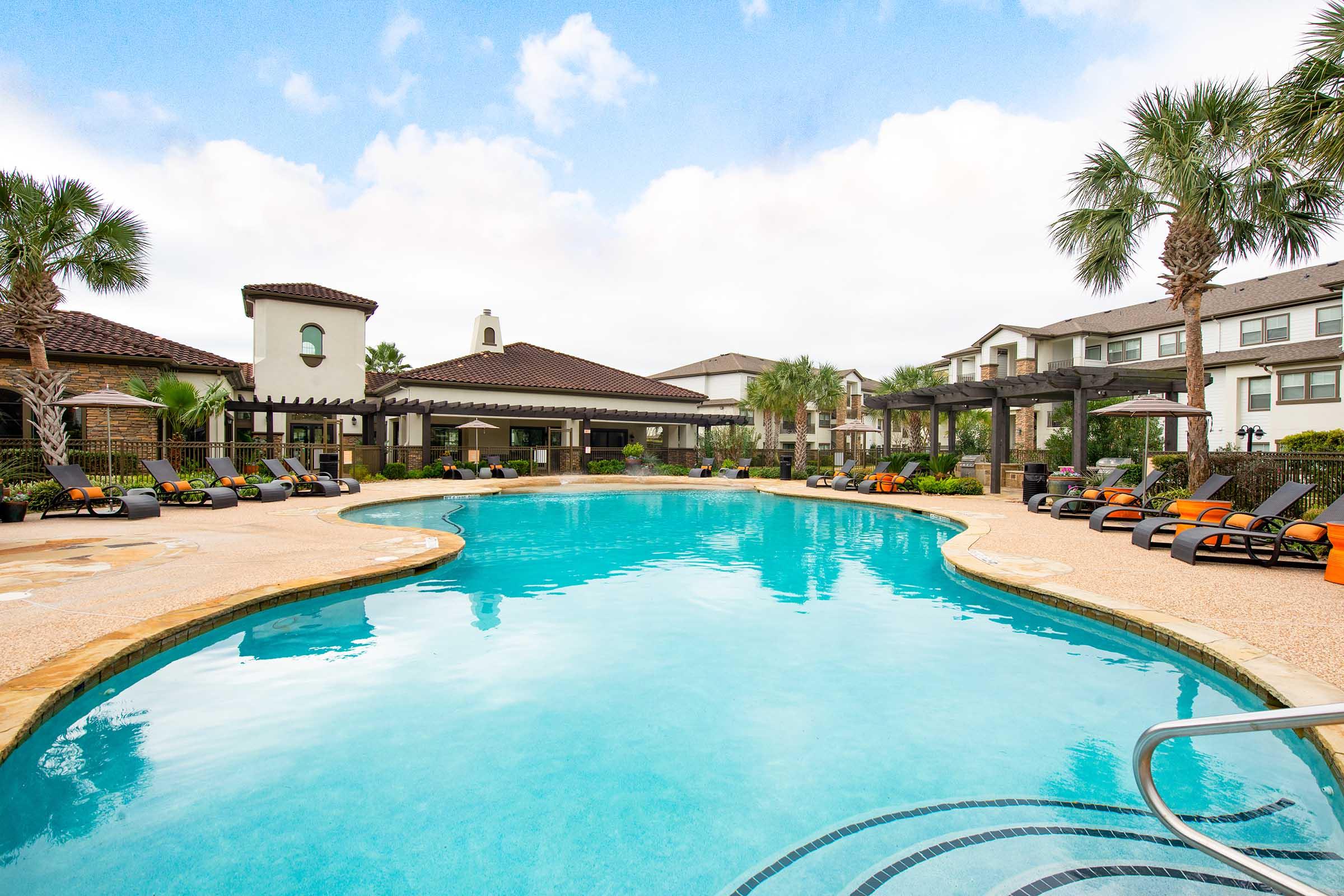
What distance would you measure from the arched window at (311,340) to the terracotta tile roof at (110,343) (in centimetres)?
258

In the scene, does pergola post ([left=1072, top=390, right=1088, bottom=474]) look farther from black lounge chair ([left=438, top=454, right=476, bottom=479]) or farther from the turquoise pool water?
black lounge chair ([left=438, top=454, right=476, bottom=479])

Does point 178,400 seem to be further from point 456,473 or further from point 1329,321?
point 1329,321

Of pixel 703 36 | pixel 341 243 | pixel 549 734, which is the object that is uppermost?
pixel 703 36

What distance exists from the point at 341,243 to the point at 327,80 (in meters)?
8.89

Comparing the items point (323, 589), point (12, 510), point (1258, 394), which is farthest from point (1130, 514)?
point (1258, 394)

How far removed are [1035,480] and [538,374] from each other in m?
22.4

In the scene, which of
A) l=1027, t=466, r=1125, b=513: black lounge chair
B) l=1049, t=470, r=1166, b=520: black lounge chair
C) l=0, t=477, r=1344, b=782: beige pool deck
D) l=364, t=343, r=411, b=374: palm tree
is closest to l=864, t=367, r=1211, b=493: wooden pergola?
l=1027, t=466, r=1125, b=513: black lounge chair

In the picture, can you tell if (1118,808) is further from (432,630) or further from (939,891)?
(432,630)

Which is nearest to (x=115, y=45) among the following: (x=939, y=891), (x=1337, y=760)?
(x=939, y=891)

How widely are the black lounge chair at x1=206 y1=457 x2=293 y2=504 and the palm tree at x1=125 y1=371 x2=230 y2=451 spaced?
3803 mm

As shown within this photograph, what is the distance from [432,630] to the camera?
6410 millimetres

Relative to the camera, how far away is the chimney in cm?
3469

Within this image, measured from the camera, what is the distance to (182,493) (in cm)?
1475

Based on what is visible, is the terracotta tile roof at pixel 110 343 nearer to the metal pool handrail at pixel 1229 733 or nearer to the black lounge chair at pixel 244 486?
the black lounge chair at pixel 244 486
